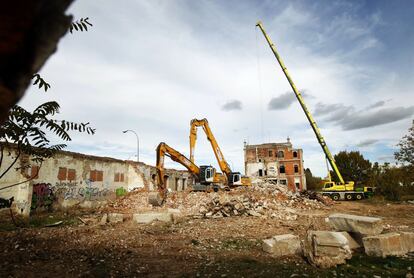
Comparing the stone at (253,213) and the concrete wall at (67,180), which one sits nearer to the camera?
the stone at (253,213)

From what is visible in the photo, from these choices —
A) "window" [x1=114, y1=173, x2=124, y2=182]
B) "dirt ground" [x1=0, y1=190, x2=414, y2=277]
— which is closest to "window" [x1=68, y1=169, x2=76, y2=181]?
"window" [x1=114, y1=173, x2=124, y2=182]

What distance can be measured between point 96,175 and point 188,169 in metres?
7.28

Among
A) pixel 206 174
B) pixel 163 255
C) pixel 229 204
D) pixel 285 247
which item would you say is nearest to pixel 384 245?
pixel 285 247

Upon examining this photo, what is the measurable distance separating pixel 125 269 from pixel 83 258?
4.83 feet

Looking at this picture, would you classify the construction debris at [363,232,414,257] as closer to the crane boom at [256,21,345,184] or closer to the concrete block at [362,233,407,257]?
the concrete block at [362,233,407,257]

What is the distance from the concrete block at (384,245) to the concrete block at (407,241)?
146 mm

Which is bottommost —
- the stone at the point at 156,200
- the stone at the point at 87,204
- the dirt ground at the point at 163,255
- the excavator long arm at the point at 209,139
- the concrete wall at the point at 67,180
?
the dirt ground at the point at 163,255

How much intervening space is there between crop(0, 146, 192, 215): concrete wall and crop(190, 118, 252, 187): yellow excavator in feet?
24.5

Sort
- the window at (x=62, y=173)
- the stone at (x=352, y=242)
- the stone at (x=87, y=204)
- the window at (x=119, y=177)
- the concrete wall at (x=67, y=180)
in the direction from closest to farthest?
the stone at (x=352, y=242), the concrete wall at (x=67, y=180), the window at (x=62, y=173), the stone at (x=87, y=204), the window at (x=119, y=177)

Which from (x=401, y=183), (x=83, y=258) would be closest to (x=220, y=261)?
(x=83, y=258)

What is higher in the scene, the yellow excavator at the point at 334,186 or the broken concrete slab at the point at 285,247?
the yellow excavator at the point at 334,186

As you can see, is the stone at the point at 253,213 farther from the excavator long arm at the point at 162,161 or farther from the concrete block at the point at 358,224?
the excavator long arm at the point at 162,161

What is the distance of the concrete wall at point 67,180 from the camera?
13.9m

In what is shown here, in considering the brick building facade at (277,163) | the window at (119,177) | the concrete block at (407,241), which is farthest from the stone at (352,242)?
the brick building facade at (277,163)
